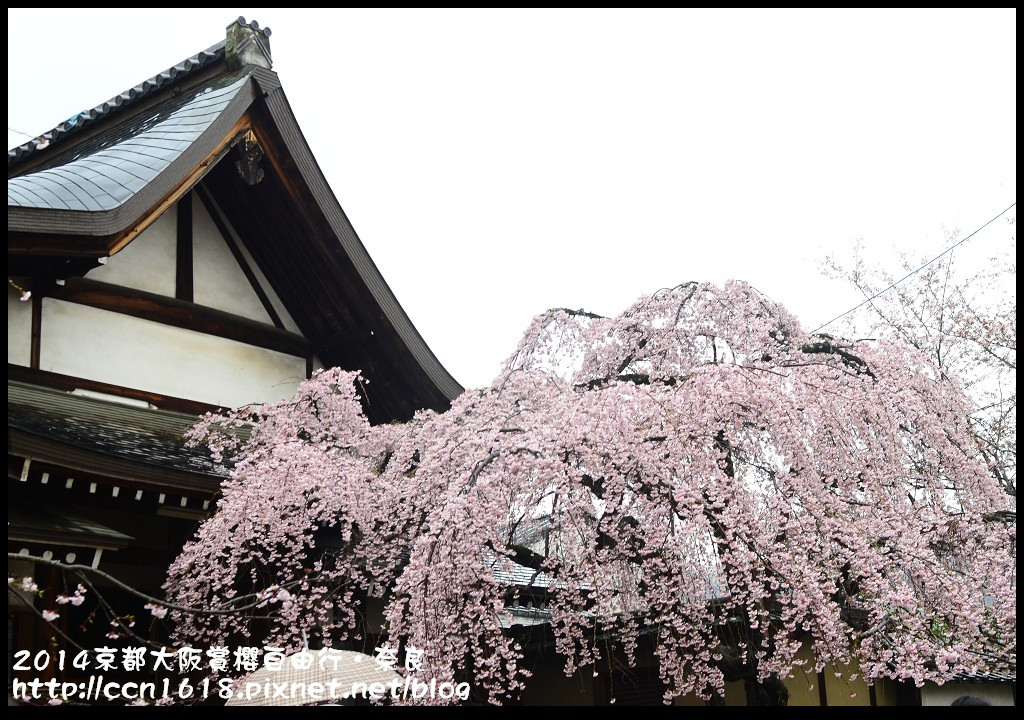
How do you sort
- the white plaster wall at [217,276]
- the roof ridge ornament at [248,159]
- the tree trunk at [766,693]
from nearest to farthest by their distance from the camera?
the tree trunk at [766,693] → the roof ridge ornament at [248,159] → the white plaster wall at [217,276]

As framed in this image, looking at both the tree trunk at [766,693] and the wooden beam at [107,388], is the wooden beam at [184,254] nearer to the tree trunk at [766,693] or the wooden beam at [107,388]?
the wooden beam at [107,388]

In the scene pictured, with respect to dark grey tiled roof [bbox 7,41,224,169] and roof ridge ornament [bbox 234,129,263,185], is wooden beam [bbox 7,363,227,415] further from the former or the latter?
dark grey tiled roof [bbox 7,41,224,169]

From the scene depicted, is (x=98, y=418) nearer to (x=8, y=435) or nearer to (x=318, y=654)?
(x=8, y=435)

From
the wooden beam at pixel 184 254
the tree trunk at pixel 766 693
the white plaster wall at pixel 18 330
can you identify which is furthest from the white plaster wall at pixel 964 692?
the white plaster wall at pixel 18 330

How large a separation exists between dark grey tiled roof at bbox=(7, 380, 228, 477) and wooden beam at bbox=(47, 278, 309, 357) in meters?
0.99

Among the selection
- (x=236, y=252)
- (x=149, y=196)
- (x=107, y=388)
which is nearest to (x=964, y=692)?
(x=236, y=252)

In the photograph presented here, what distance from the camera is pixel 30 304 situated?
8414 millimetres

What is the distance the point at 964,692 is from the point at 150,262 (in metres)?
11.8

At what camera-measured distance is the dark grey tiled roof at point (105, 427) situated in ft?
23.3

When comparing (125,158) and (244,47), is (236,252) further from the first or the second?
(244,47)

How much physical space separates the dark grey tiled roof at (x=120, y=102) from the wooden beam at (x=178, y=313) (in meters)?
2.94

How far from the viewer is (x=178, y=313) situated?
964 centimetres

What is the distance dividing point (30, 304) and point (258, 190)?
110 inches

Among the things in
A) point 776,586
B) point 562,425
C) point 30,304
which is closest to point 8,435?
point 30,304
